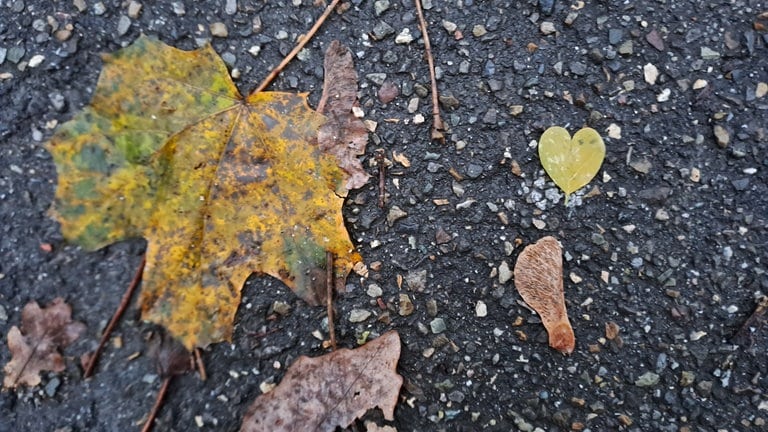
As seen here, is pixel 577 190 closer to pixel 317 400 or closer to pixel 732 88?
pixel 732 88

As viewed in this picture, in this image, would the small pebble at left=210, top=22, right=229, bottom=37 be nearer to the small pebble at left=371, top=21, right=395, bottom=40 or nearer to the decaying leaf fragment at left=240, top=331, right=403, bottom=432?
the small pebble at left=371, top=21, right=395, bottom=40

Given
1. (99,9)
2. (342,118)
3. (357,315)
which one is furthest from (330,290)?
(99,9)

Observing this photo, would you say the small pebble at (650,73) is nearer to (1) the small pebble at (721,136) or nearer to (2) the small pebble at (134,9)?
(1) the small pebble at (721,136)

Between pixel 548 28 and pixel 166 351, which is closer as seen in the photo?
pixel 166 351

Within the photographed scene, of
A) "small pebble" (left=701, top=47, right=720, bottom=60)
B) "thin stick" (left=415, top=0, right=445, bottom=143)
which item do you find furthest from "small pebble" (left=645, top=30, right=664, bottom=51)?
"thin stick" (left=415, top=0, right=445, bottom=143)

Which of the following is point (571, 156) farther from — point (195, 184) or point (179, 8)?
point (179, 8)

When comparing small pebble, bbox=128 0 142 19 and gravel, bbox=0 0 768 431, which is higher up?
small pebble, bbox=128 0 142 19
